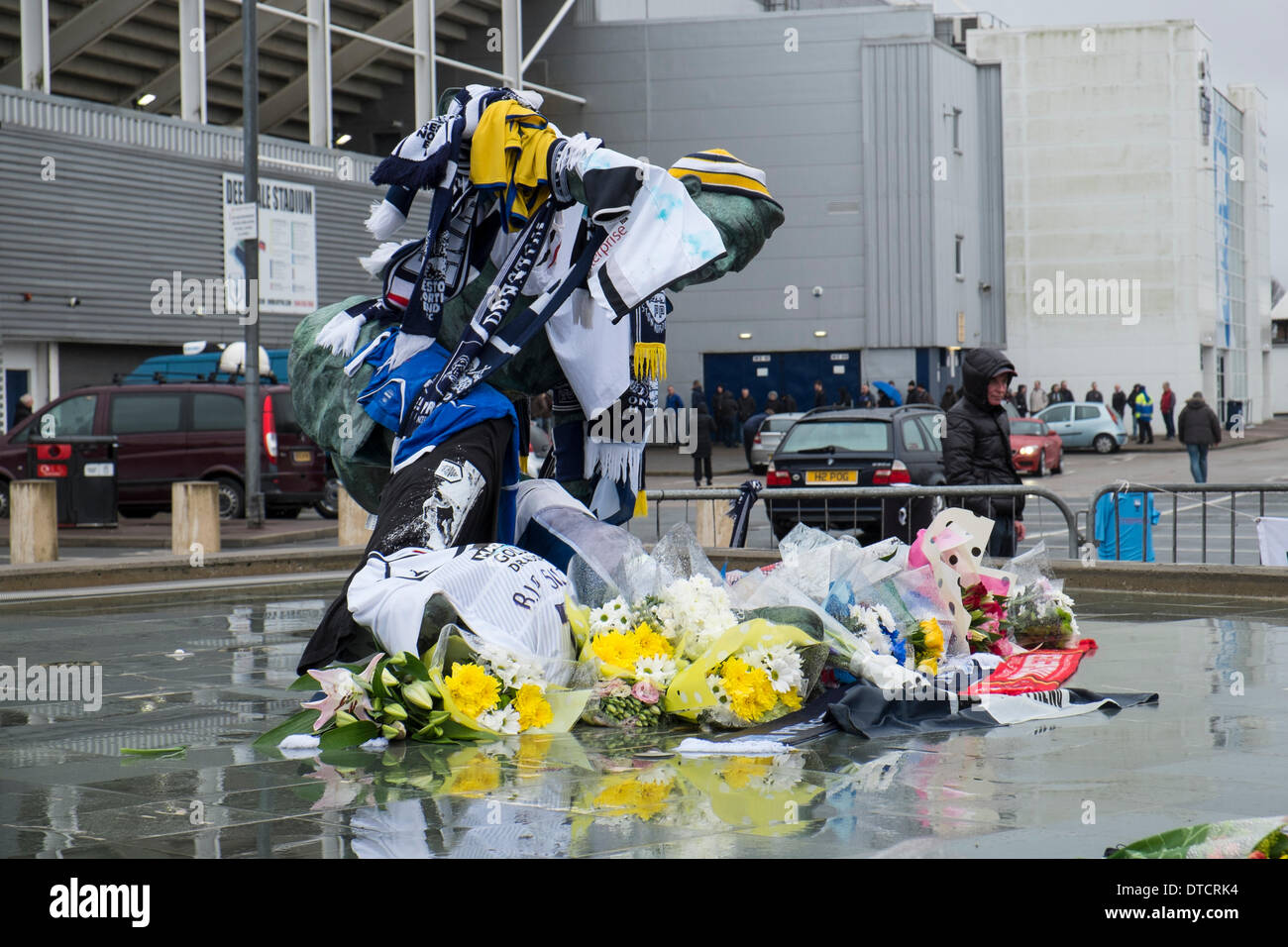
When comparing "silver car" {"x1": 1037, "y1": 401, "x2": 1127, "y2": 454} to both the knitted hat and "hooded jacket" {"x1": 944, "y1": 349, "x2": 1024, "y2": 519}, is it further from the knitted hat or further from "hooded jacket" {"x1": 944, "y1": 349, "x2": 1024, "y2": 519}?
the knitted hat

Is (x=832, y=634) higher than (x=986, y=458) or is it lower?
lower

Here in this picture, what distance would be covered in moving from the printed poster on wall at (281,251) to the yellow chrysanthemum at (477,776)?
23987mm

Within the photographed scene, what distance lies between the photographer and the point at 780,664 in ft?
19.3

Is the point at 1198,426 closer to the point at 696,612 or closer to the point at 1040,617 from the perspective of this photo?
the point at 1040,617

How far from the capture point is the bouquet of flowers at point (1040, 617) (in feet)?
24.4

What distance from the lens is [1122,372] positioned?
5397 centimetres

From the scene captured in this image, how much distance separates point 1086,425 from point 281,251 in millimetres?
22389

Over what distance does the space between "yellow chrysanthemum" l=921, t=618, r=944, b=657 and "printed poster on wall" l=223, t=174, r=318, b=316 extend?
23.2 metres

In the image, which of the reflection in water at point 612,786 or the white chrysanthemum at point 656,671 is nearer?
the reflection in water at point 612,786

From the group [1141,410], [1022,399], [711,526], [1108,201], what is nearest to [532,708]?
[711,526]

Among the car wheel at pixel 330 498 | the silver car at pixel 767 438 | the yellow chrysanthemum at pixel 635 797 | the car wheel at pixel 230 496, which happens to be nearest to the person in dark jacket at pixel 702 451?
the silver car at pixel 767 438

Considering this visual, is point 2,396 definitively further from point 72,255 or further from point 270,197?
point 270,197

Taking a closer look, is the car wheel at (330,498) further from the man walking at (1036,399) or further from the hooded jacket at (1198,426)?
the man walking at (1036,399)

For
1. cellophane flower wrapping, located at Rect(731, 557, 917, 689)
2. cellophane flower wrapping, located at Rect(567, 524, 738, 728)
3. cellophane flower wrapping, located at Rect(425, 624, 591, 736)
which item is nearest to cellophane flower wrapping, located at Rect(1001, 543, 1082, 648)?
cellophane flower wrapping, located at Rect(731, 557, 917, 689)
